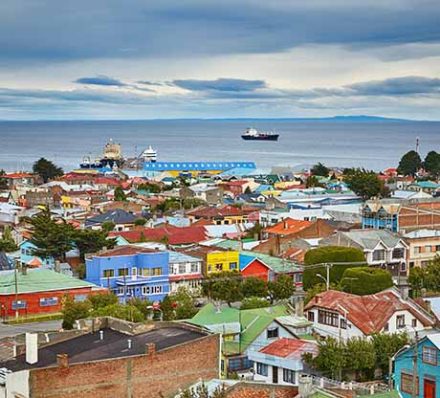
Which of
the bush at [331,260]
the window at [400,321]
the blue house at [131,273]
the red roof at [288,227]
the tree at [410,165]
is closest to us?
the window at [400,321]

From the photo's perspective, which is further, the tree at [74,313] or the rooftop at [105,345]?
the tree at [74,313]

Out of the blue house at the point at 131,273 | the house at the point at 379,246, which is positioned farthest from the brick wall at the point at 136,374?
the house at the point at 379,246

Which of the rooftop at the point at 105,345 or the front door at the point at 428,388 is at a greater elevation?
the rooftop at the point at 105,345

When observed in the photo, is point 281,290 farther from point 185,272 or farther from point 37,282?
point 37,282

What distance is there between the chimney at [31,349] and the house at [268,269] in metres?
29.4

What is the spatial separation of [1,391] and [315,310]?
16.3m

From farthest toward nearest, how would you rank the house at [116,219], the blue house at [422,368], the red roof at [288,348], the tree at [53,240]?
1. the house at [116,219]
2. the tree at [53,240]
3. the red roof at [288,348]
4. the blue house at [422,368]

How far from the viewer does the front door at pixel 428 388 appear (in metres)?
29.0

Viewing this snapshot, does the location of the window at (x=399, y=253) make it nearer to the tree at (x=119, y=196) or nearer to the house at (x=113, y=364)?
the house at (x=113, y=364)

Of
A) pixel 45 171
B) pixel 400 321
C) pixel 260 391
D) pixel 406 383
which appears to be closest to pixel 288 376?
pixel 406 383

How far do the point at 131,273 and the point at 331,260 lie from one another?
11.3 meters

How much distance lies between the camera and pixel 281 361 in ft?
100

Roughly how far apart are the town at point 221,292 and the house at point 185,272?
0.12m

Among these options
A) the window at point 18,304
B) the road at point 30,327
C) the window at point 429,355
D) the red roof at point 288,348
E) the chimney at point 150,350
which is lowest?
the road at point 30,327
